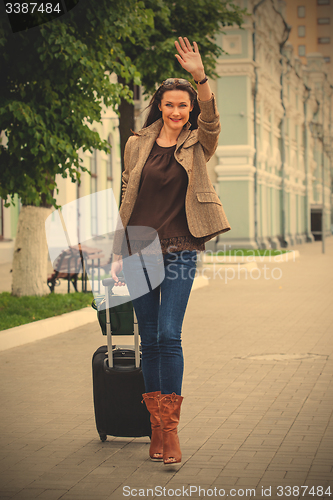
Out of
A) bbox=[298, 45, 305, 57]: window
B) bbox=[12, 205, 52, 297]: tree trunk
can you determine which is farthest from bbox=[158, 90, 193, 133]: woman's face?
bbox=[298, 45, 305, 57]: window

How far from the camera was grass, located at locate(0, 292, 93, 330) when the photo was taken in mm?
9985

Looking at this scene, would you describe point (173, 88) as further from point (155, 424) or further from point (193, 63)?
point (155, 424)

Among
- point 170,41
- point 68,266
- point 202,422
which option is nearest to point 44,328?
point 68,266

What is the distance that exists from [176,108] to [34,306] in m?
7.34

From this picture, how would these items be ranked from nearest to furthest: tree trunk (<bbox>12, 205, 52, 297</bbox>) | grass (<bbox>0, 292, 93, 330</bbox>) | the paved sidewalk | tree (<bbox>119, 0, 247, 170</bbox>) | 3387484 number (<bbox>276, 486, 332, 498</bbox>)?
1. 3387484 number (<bbox>276, 486, 332, 498</bbox>)
2. the paved sidewalk
3. grass (<bbox>0, 292, 93, 330</bbox>)
4. tree trunk (<bbox>12, 205, 52, 297</bbox>)
5. tree (<bbox>119, 0, 247, 170</bbox>)

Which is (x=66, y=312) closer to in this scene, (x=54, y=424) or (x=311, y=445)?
(x=54, y=424)

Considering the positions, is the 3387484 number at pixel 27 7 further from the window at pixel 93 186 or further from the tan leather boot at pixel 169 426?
the window at pixel 93 186

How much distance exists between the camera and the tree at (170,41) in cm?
1688

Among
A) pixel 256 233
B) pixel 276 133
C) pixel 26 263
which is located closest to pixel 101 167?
pixel 256 233

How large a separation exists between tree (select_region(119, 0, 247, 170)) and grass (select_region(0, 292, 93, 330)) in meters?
5.79

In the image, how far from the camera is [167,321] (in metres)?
4.17

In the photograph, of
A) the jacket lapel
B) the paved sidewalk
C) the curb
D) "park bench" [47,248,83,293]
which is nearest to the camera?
the paved sidewalk

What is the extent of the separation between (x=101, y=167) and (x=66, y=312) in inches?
974

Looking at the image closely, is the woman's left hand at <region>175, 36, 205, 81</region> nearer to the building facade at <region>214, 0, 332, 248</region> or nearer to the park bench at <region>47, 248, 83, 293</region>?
the park bench at <region>47, 248, 83, 293</region>
